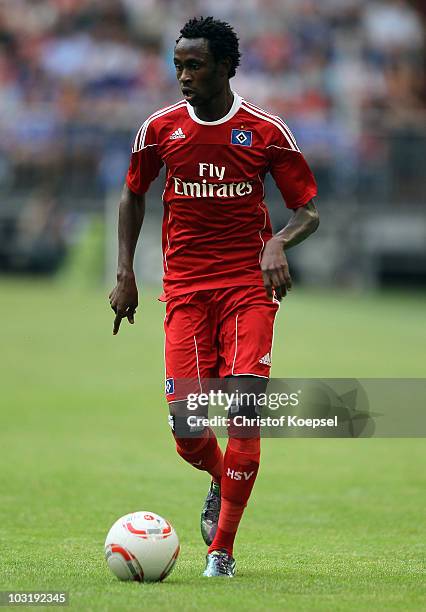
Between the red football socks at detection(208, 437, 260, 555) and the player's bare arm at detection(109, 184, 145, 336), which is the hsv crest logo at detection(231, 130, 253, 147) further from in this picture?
the red football socks at detection(208, 437, 260, 555)

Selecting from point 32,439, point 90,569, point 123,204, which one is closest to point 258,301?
point 123,204

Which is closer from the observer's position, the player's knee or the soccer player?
the soccer player

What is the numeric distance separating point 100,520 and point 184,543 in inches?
33.8

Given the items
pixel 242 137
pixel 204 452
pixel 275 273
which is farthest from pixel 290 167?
pixel 204 452

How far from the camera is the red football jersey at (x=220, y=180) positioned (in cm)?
695

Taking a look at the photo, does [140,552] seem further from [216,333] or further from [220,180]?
[220,180]

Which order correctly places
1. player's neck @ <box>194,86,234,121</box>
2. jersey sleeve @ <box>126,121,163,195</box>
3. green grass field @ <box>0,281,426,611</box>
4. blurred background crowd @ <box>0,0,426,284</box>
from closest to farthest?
green grass field @ <box>0,281,426,611</box> → player's neck @ <box>194,86,234,121</box> → jersey sleeve @ <box>126,121,163,195</box> → blurred background crowd @ <box>0,0,426,284</box>

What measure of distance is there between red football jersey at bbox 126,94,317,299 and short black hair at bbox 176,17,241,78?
306 mm

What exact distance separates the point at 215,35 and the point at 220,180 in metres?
0.77

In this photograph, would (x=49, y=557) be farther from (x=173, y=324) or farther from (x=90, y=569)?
(x=173, y=324)

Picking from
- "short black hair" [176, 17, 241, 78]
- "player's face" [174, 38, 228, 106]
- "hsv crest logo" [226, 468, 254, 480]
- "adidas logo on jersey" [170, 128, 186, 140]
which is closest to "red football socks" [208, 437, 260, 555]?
"hsv crest logo" [226, 468, 254, 480]

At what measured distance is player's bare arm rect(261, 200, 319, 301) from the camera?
6520mm

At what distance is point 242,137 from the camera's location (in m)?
6.95

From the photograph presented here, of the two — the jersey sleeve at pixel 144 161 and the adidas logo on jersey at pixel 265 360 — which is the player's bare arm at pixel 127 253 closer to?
the jersey sleeve at pixel 144 161
